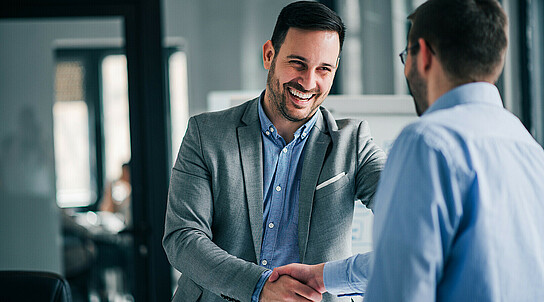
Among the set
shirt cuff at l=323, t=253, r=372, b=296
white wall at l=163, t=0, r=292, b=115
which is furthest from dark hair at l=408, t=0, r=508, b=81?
white wall at l=163, t=0, r=292, b=115

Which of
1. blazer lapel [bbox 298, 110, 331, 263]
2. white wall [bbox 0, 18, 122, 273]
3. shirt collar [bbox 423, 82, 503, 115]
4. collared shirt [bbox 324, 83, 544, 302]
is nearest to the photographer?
collared shirt [bbox 324, 83, 544, 302]

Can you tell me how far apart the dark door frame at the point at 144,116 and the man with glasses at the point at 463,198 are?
2.25 metres

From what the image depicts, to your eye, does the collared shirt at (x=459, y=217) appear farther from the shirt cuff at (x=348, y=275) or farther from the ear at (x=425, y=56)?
the shirt cuff at (x=348, y=275)

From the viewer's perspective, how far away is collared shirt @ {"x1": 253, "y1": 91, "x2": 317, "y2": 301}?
1547mm

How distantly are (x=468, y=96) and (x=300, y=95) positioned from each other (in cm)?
68

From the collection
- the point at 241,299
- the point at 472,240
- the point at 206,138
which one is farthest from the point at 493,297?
the point at 206,138

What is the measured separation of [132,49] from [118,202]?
2.80ft

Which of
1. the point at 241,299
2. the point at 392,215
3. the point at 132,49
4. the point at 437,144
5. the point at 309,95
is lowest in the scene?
the point at 241,299

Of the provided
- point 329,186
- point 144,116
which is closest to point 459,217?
point 329,186

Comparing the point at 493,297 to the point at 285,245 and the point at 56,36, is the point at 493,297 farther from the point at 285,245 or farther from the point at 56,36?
the point at 56,36

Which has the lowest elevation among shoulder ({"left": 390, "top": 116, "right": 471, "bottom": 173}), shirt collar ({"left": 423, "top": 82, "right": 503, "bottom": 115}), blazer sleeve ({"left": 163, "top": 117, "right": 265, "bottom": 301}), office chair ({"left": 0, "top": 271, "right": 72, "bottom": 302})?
office chair ({"left": 0, "top": 271, "right": 72, "bottom": 302})

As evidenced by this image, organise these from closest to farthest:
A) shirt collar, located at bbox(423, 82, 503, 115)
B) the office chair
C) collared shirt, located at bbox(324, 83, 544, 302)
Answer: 1. collared shirt, located at bbox(324, 83, 544, 302)
2. shirt collar, located at bbox(423, 82, 503, 115)
3. the office chair

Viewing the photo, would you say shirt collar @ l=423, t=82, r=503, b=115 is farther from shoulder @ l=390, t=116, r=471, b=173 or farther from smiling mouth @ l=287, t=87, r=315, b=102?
smiling mouth @ l=287, t=87, r=315, b=102

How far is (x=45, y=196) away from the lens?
2945 millimetres
